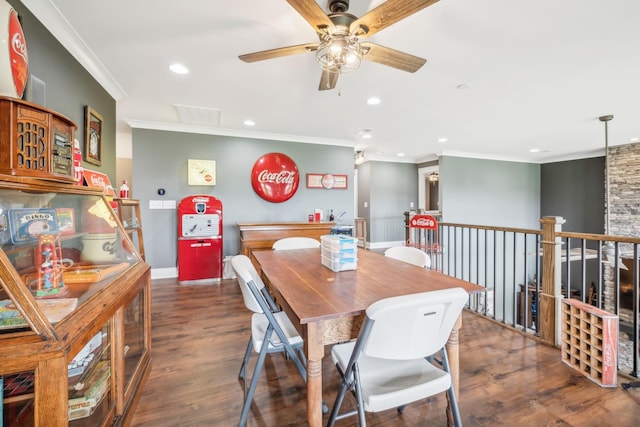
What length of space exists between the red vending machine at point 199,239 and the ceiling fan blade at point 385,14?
3243 millimetres

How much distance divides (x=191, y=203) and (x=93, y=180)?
5.25 feet

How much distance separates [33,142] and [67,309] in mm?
723

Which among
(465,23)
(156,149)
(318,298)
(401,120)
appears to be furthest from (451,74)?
(156,149)

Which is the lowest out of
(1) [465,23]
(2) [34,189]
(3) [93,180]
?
(2) [34,189]

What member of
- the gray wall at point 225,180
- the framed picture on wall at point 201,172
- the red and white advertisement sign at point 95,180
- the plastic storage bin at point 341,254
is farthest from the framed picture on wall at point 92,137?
the plastic storage bin at point 341,254

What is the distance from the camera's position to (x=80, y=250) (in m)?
1.61

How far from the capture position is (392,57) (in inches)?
72.2

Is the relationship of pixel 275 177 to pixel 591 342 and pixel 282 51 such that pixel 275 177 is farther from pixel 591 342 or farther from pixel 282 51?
pixel 591 342

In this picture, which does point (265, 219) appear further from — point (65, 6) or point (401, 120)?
point (65, 6)

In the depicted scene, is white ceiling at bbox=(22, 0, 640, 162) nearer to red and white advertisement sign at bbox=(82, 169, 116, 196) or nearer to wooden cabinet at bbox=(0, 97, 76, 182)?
red and white advertisement sign at bbox=(82, 169, 116, 196)

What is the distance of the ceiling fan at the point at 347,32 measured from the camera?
1.38 metres

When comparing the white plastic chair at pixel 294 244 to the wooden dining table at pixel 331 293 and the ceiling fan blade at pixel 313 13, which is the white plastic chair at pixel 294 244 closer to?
the wooden dining table at pixel 331 293

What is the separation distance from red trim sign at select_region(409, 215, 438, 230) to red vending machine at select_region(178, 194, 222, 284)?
9.56 ft

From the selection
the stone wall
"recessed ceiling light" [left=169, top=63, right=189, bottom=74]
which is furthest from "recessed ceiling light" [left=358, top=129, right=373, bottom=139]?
the stone wall
